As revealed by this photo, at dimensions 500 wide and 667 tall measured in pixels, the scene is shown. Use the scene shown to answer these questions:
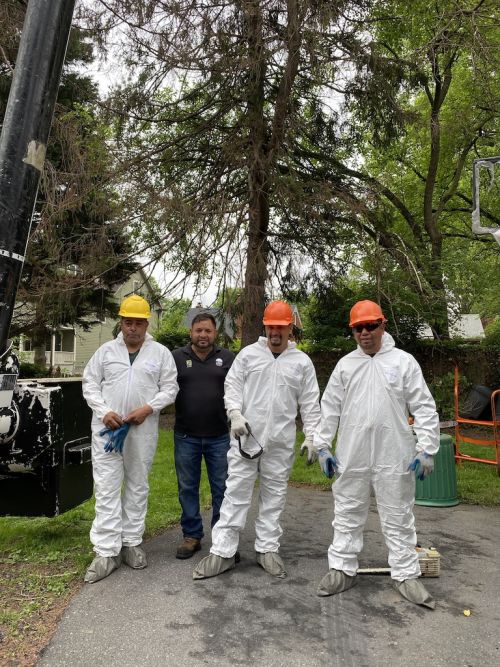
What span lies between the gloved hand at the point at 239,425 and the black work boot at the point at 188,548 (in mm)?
1042

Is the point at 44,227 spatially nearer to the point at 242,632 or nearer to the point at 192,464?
the point at 192,464

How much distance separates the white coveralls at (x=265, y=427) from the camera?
3.96 meters

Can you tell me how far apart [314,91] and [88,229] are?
3.80 m

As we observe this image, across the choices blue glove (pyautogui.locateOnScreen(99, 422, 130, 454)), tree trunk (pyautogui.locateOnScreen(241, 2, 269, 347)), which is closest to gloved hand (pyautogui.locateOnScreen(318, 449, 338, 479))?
blue glove (pyautogui.locateOnScreen(99, 422, 130, 454))

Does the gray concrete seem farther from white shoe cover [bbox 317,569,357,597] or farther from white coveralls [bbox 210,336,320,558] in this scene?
white coveralls [bbox 210,336,320,558]

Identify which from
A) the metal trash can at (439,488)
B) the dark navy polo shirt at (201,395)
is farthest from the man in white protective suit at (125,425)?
the metal trash can at (439,488)

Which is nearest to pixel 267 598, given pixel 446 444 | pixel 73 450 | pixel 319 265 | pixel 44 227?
pixel 73 450

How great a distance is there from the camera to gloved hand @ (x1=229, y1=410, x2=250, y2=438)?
12.5 ft

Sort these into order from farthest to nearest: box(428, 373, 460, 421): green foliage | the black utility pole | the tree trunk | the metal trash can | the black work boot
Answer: box(428, 373, 460, 421): green foliage
the tree trunk
the metal trash can
the black work boot
the black utility pole

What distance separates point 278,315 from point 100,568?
2.14 meters

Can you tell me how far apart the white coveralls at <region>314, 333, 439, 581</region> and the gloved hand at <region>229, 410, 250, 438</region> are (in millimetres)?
535

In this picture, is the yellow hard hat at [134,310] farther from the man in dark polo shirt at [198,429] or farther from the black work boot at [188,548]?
the black work boot at [188,548]

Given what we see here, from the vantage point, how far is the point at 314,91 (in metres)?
7.97

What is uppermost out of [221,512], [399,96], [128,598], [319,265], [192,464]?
[399,96]
